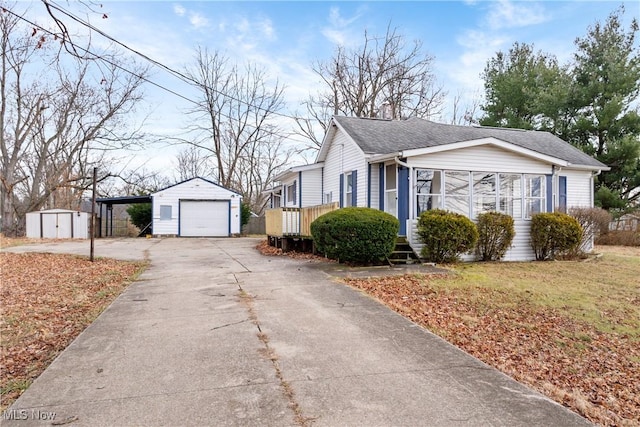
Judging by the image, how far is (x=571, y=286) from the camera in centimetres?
805

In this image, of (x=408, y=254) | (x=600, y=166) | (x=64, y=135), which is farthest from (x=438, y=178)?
(x=64, y=135)

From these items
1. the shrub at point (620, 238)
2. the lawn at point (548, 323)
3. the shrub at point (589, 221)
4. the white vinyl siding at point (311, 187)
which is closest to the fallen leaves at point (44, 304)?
the lawn at point (548, 323)

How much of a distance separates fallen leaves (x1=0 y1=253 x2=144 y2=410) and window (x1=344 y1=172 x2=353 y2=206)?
6.80 meters

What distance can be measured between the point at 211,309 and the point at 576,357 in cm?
459

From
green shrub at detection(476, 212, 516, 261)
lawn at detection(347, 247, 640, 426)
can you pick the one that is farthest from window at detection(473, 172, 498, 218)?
lawn at detection(347, 247, 640, 426)

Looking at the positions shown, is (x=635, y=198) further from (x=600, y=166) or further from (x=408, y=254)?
(x=408, y=254)

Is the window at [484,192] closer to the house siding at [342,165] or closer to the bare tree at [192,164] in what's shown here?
the house siding at [342,165]

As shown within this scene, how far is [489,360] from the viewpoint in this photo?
4.19 m

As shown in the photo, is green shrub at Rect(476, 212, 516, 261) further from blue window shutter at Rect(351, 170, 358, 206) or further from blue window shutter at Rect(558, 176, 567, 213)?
blue window shutter at Rect(558, 176, 567, 213)

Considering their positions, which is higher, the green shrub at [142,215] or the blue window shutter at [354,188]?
the blue window shutter at [354,188]

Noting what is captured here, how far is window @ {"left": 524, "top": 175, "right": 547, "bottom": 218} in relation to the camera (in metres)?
12.4

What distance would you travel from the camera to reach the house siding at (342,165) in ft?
42.2

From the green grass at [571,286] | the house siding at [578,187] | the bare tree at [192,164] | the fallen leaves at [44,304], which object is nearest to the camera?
the fallen leaves at [44,304]

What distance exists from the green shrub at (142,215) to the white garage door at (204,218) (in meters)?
3.01
